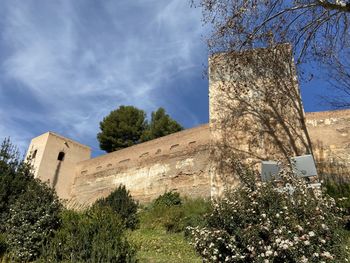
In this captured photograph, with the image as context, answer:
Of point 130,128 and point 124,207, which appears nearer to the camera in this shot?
point 124,207

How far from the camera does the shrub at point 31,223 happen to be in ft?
23.6

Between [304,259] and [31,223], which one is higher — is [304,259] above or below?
below

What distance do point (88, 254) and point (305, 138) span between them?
477 centimetres

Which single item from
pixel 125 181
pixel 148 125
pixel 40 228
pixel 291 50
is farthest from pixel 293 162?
pixel 148 125

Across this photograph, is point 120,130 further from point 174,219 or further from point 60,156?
point 174,219

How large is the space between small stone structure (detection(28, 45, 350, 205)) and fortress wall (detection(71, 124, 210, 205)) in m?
0.05

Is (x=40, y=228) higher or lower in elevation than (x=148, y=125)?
lower

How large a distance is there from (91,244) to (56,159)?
57.2 ft

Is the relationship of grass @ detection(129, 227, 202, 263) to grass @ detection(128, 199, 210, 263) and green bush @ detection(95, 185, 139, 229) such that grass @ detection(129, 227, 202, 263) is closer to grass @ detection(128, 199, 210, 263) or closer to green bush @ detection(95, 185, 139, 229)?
grass @ detection(128, 199, 210, 263)

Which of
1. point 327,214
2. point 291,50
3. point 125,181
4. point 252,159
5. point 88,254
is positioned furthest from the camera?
point 125,181

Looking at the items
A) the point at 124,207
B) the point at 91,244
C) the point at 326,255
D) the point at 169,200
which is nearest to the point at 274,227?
the point at 326,255

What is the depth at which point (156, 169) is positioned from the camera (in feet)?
58.3

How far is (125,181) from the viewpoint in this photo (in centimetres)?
1898

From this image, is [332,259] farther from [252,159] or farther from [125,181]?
[125,181]
